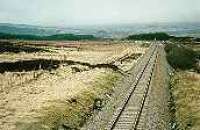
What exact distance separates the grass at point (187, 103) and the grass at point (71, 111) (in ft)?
21.2

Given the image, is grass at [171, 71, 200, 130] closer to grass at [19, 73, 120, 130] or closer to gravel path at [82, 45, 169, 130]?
gravel path at [82, 45, 169, 130]

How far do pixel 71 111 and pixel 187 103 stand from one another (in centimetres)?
947

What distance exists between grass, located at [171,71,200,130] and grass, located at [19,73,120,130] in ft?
21.2

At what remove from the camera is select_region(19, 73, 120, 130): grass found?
86.2 feet

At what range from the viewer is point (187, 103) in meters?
32.9

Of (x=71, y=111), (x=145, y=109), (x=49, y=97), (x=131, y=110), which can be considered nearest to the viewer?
(x=71, y=111)

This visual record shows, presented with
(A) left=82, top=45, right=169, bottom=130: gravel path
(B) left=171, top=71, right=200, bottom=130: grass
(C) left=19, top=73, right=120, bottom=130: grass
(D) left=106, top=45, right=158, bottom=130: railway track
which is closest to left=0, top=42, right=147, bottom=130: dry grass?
(C) left=19, top=73, right=120, bottom=130: grass

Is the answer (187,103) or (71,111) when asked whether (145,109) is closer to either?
(187,103)

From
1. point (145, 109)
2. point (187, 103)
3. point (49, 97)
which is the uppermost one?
point (49, 97)

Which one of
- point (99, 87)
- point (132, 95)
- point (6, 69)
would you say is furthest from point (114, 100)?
point (6, 69)

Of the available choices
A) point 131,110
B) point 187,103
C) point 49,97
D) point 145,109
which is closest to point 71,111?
point 131,110

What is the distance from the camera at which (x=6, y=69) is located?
57.9 metres

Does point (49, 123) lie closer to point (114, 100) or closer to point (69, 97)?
point (69, 97)

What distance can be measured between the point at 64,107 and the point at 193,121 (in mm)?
9344
